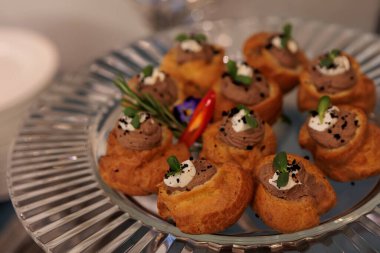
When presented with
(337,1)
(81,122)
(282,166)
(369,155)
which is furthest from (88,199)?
(337,1)

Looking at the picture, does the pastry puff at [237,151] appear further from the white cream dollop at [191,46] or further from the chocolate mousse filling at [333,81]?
the white cream dollop at [191,46]

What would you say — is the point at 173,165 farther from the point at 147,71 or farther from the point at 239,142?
the point at 147,71

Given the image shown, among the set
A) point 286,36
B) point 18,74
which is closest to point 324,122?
point 286,36

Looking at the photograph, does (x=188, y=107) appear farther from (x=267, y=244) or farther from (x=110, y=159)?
(x=267, y=244)

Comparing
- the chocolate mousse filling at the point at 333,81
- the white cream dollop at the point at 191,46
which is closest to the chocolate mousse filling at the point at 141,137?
the white cream dollop at the point at 191,46

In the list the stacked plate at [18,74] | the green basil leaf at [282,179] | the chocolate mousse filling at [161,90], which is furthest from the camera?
the stacked plate at [18,74]

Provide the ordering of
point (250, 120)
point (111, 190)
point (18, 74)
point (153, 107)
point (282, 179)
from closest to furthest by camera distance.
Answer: point (282, 179) < point (250, 120) < point (111, 190) < point (153, 107) < point (18, 74)

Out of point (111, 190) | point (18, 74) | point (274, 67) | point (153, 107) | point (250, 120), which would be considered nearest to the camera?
point (250, 120)
